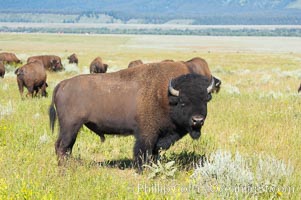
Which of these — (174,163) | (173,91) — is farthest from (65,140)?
(173,91)

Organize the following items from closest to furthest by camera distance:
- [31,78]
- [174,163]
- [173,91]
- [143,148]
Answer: [173,91] → [143,148] → [174,163] → [31,78]

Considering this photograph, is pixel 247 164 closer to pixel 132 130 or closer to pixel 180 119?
pixel 180 119

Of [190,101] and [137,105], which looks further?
[137,105]

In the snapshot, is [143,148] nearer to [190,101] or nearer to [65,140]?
[190,101]

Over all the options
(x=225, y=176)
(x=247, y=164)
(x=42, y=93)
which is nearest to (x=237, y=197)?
(x=225, y=176)

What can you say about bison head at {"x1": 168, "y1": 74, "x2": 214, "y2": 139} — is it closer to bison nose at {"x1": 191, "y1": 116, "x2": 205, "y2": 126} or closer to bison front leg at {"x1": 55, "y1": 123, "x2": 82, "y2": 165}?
bison nose at {"x1": 191, "y1": 116, "x2": 205, "y2": 126}

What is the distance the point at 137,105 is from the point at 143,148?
2.08 feet

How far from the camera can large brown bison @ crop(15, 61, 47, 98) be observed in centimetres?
1652

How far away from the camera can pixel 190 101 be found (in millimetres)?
6668

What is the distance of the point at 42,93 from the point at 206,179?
11574mm

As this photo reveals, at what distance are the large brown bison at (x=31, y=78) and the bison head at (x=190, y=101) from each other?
10383mm

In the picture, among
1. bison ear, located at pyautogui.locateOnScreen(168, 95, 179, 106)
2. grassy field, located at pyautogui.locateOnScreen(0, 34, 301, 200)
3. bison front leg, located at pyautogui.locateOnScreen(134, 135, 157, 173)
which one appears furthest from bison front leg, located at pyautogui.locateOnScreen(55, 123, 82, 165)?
bison ear, located at pyautogui.locateOnScreen(168, 95, 179, 106)

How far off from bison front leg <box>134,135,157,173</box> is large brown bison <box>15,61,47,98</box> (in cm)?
1015

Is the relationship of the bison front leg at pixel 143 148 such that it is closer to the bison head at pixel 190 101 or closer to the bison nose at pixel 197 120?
the bison head at pixel 190 101
